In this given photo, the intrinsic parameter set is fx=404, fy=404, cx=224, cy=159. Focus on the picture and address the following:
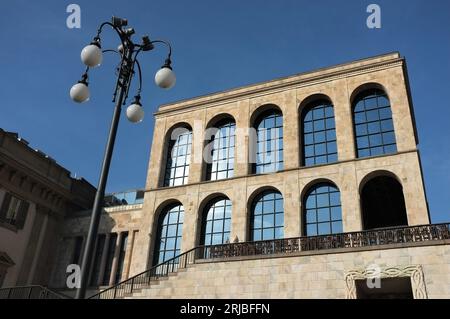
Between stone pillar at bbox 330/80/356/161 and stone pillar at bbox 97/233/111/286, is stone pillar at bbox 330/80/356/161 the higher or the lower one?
the higher one

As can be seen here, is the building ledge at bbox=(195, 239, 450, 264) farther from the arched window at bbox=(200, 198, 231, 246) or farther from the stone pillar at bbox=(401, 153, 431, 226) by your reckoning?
the arched window at bbox=(200, 198, 231, 246)

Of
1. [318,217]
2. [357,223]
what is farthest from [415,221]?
[318,217]

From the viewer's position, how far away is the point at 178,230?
92.2 ft

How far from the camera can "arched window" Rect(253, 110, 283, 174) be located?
2755 cm

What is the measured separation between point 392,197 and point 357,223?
653 cm

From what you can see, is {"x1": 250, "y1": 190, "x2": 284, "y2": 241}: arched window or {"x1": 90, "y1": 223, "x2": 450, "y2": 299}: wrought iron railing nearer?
{"x1": 90, "y1": 223, "x2": 450, "y2": 299}: wrought iron railing

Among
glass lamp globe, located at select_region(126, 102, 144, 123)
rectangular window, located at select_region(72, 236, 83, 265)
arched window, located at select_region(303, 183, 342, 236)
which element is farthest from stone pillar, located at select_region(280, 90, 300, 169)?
rectangular window, located at select_region(72, 236, 83, 265)

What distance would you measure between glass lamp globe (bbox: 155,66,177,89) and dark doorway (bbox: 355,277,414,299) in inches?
485

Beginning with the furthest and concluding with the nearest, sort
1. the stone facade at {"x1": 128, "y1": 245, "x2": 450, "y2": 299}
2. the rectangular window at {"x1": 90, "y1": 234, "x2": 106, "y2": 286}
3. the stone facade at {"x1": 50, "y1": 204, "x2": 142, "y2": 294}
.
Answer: the rectangular window at {"x1": 90, "y1": 234, "x2": 106, "y2": 286}, the stone facade at {"x1": 50, "y1": 204, "x2": 142, "y2": 294}, the stone facade at {"x1": 128, "y1": 245, "x2": 450, "y2": 299}

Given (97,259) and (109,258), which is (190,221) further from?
(97,259)

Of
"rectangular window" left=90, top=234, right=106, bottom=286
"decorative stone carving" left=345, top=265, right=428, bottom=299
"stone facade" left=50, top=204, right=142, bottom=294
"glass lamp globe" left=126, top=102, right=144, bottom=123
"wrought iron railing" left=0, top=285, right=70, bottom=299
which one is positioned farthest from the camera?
"rectangular window" left=90, top=234, right=106, bottom=286

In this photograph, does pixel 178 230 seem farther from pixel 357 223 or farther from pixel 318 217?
pixel 357 223

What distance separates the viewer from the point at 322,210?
79.7ft

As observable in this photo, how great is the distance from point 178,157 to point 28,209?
1249cm
